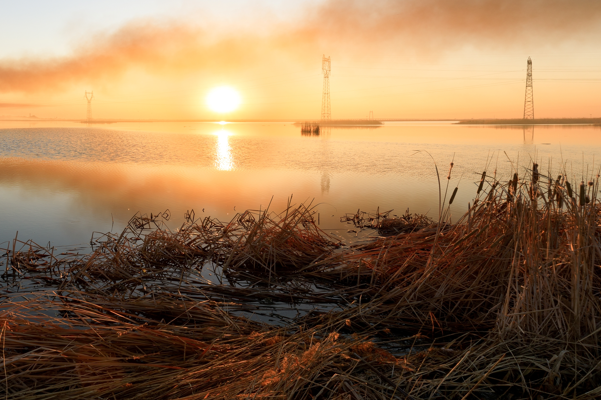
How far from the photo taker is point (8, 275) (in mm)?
4004

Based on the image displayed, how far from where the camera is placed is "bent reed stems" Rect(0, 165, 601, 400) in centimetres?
205

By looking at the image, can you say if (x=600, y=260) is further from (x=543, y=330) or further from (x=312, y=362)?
(x=312, y=362)

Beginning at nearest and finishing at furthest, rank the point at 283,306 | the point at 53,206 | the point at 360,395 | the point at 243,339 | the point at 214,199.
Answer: the point at 360,395 → the point at 243,339 → the point at 283,306 → the point at 53,206 → the point at 214,199

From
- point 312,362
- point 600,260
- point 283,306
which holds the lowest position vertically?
point 283,306

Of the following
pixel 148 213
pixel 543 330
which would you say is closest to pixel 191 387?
pixel 543 330

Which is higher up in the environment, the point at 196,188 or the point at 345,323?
the point at 196,188

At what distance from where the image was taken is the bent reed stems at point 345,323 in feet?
6.72

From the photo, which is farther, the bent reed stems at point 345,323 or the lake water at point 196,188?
the lake water at point 196,188

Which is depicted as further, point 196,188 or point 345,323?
point 196,188

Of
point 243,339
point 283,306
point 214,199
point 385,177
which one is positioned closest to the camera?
point 243,339

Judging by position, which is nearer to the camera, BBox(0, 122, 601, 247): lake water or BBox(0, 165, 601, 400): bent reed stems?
BBox(0, 165, 601, 400): bent reed stems

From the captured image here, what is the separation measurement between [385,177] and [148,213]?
7201 mm

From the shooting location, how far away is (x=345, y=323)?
289cm

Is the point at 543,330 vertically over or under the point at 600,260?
under
